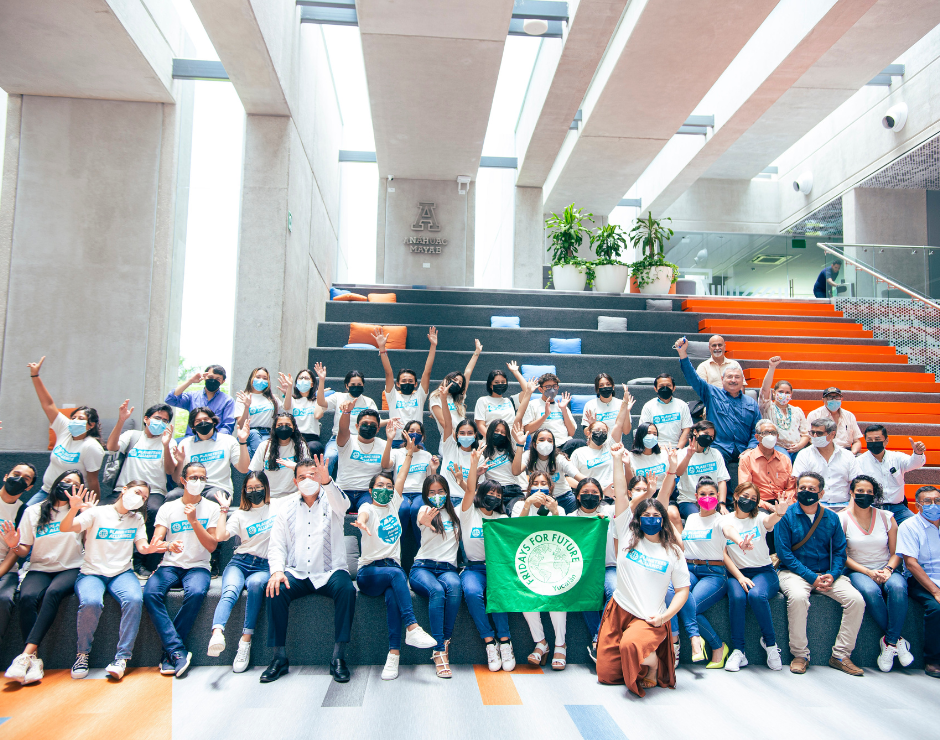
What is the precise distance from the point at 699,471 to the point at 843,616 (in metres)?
1.38

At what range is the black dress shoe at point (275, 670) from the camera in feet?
13.5

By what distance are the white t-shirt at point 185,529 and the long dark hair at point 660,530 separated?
2.88 m

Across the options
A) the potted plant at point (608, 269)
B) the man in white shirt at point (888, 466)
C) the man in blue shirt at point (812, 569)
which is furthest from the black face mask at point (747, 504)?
the potted plant at point (608, 269)

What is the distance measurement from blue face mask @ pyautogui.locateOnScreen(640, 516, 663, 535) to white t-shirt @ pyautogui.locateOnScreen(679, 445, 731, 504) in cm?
113

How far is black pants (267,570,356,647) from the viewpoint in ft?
14.0

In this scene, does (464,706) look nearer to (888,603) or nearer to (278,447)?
Answer: (278,447)

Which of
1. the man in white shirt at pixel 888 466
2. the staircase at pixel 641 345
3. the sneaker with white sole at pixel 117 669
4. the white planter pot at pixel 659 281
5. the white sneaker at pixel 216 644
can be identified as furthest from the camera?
the white planter pot at pixel 659 281

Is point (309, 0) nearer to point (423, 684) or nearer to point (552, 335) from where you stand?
point (552, 335)

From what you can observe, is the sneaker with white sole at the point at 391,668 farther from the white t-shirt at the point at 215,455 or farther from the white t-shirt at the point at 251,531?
the white t-shirt at the point at 215,455

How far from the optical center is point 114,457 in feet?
17.9

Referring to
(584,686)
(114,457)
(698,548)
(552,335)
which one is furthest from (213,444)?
(552,335)

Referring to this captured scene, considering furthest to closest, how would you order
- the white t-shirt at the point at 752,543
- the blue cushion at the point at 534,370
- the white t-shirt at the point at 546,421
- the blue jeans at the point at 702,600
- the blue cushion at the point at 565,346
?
the blue cushion at the point at 565,346, the blue cushion at the point at 534,370, the white t-shirt at the point at 546,421, the white t-shirt at the point at 752,543, the blue jeans at the point at 702,600

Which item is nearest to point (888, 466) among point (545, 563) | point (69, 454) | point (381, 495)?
point (545, 563)

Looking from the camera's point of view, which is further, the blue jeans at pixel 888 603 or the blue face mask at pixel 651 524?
the blue jeans at pixel 888 603
